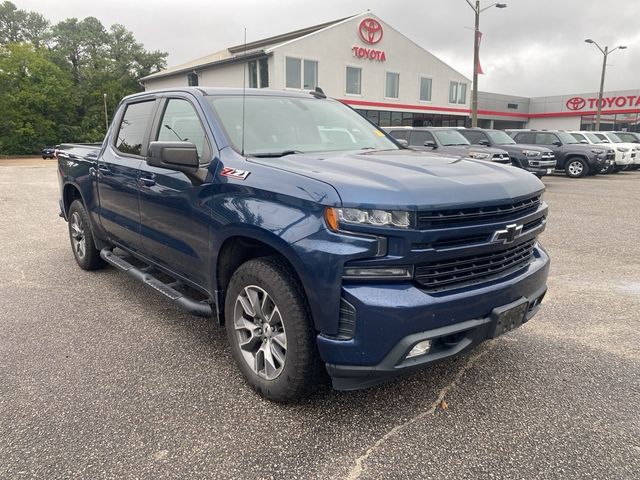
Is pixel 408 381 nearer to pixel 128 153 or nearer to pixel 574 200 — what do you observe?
pixel 128 153

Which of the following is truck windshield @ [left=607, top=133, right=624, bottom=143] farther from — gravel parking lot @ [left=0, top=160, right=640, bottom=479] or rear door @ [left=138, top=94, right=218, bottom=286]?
rear door @ [left=138, top=94, right=218, bottom=286]

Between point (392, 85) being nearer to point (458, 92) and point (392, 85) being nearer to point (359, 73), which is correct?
point (359, 73)

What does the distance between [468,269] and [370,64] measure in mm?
32382

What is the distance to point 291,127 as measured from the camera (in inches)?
147

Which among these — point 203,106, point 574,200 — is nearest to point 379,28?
point 574,200

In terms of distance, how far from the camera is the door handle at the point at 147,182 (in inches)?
151

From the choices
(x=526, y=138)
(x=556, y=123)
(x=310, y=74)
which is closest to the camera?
(x=526, y=138)

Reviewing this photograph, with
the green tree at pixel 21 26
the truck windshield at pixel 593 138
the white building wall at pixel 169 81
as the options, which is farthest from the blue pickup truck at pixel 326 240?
the green tree at pixel 21 26

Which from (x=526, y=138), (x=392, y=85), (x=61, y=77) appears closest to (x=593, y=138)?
(x=526, y=138)

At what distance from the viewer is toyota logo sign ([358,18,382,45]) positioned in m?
31.8

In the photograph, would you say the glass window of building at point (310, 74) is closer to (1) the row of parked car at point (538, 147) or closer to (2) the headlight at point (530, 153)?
(1) the row of parked car at point (538, 147)

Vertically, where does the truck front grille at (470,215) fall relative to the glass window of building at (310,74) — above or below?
below

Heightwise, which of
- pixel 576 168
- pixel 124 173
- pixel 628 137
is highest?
pixel 628 137

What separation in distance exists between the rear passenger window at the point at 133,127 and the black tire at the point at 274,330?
1905mm
